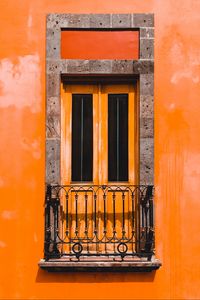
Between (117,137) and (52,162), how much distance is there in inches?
41.4

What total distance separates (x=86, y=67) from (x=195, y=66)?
158 cm

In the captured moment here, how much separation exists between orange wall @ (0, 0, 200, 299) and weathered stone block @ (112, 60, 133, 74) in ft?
1.30

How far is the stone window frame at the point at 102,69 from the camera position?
28.5ft

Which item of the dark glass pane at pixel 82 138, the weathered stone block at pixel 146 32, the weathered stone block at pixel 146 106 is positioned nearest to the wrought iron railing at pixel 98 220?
the dark glass pane at pixel 82 138

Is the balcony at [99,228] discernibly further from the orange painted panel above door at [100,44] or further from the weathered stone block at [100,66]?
the orange painted panel above door at [100,44]

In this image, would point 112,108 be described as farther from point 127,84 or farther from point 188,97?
point 188,97

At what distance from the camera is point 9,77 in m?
8.80

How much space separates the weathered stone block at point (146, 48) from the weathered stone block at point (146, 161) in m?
1.21

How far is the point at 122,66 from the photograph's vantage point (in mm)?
8758

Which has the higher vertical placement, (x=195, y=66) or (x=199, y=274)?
(x=195, y=66)

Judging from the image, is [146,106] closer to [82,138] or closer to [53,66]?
[82,138]

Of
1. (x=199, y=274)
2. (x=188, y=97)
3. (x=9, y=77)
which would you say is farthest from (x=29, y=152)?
(x=199, y=274)

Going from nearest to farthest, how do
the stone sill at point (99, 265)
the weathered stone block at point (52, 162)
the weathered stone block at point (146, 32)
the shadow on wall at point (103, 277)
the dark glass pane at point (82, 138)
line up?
the stone sill at point (99, 265)
the shadow on wall at point (103, 277)
the weathered stone block at point (52, 162)
the weathered stone block at point (146, 32)
the dark glass pane at point (82, 138)

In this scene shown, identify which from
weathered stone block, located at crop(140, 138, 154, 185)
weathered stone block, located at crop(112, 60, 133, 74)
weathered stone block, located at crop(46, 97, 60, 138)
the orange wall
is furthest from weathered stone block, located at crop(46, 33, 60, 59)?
weathered stone block, located at crop(140, 138, 154, 185)
